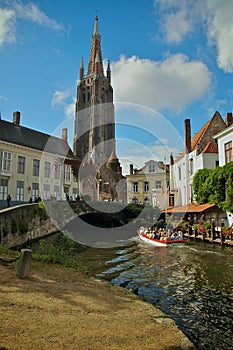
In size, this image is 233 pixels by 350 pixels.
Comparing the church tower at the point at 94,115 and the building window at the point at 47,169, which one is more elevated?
the church tower at the point at 94,115

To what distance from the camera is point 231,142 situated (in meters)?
24.3

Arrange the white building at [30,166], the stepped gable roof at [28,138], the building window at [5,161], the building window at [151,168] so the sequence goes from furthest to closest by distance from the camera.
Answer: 1. the building window at [151,168]
2. the stepped gable roof at [28,138]
3. the white building at [30,166]
4. the building window at [5,161]

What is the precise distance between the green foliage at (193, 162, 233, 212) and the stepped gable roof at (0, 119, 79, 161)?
64.7 ft

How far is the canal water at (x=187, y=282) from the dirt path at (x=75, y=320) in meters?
1.34

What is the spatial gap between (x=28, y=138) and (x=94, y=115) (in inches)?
1893

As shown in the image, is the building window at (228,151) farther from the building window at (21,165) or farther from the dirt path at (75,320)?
the building window at (21,165)

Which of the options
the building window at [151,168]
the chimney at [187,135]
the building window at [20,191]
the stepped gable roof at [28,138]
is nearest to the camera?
the building window at [20,191]

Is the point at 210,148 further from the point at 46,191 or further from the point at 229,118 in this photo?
the point at 46,191

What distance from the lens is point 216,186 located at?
2569cm

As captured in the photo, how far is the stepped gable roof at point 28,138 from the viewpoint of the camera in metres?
30.8

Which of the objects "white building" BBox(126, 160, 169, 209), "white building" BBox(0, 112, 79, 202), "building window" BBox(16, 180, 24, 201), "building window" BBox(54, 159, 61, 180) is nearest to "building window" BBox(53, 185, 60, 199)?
"white building" BBox(0, 112, 79, 202)

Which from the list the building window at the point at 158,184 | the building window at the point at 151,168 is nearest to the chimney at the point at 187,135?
the building window at the point at 158,184

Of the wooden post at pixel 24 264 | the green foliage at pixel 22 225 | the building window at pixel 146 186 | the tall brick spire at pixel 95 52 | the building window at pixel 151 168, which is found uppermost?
the tall brick spire at pixel 95 52

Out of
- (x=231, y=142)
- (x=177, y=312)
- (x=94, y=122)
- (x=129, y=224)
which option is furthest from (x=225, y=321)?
(x=94, y=122)
